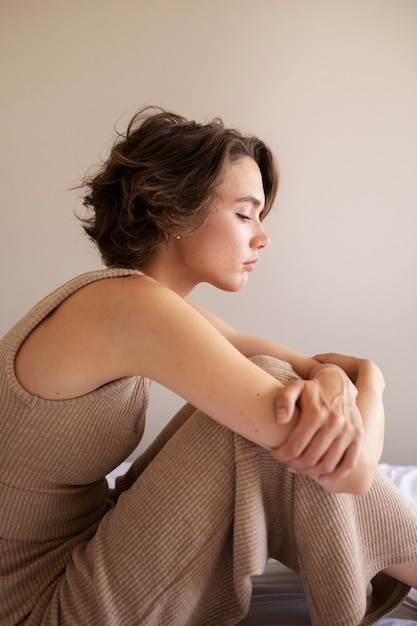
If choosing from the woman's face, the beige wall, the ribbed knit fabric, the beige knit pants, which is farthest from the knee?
the beige wall

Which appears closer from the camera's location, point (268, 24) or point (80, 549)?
point (80, 549)

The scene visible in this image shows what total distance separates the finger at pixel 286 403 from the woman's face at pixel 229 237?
39cm

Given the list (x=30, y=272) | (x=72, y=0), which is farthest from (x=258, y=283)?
(x=72, y=0)

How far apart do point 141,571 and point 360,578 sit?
0.30 metres

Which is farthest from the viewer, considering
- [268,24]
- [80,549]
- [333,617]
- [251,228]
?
[268,24]

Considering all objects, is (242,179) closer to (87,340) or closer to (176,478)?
(87,340)

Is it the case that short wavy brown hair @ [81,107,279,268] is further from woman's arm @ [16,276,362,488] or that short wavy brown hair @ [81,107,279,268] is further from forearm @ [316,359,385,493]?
forearm @ [316,359,385,493]

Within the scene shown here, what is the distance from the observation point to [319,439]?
0.65 meters

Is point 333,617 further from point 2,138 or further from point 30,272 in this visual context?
point 2,138

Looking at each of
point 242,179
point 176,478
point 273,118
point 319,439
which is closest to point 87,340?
point 176,478

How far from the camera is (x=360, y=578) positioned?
69 centimetres

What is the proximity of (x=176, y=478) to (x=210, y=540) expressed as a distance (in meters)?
0.10

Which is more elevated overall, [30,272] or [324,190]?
[324,190]

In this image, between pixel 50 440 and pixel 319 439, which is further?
pixel 50 440
